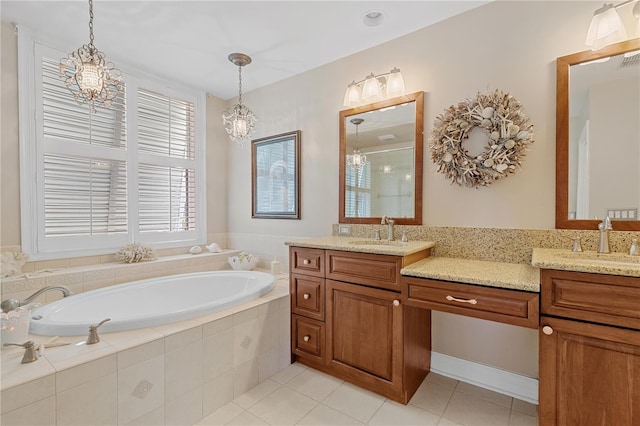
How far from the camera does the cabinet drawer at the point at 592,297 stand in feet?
3.84

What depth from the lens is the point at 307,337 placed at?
220 cm

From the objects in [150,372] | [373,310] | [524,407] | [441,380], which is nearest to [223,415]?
[150,372]

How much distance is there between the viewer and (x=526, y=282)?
55.0 inches

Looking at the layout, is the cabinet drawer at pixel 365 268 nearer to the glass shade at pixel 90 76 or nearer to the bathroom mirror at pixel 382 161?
the bathroom mirror at pixel 382 161

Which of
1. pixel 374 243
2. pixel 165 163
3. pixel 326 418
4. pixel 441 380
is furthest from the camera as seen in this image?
pixel 165 163

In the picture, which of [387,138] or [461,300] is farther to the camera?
[387,138]

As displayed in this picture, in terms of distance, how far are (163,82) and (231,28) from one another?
1280 mm

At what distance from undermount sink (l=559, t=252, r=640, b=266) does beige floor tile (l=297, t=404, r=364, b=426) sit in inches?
58.4

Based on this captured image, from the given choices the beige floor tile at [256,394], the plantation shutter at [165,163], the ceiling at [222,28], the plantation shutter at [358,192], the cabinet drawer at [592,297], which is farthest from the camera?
the plantation shutter at [165,163]

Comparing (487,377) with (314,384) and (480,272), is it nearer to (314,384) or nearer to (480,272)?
(480,272)

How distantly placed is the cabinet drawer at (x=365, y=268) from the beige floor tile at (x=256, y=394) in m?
0.83

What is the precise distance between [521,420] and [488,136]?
5.54ft

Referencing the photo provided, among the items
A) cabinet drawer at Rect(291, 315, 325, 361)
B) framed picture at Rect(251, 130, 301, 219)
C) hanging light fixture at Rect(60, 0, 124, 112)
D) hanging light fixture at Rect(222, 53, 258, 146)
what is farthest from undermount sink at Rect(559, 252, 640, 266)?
hanging light fixture at Rect(60, 0, 124, 112)

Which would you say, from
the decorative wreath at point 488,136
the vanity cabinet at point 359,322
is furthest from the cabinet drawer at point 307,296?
the decorative wreath at point 488,136
